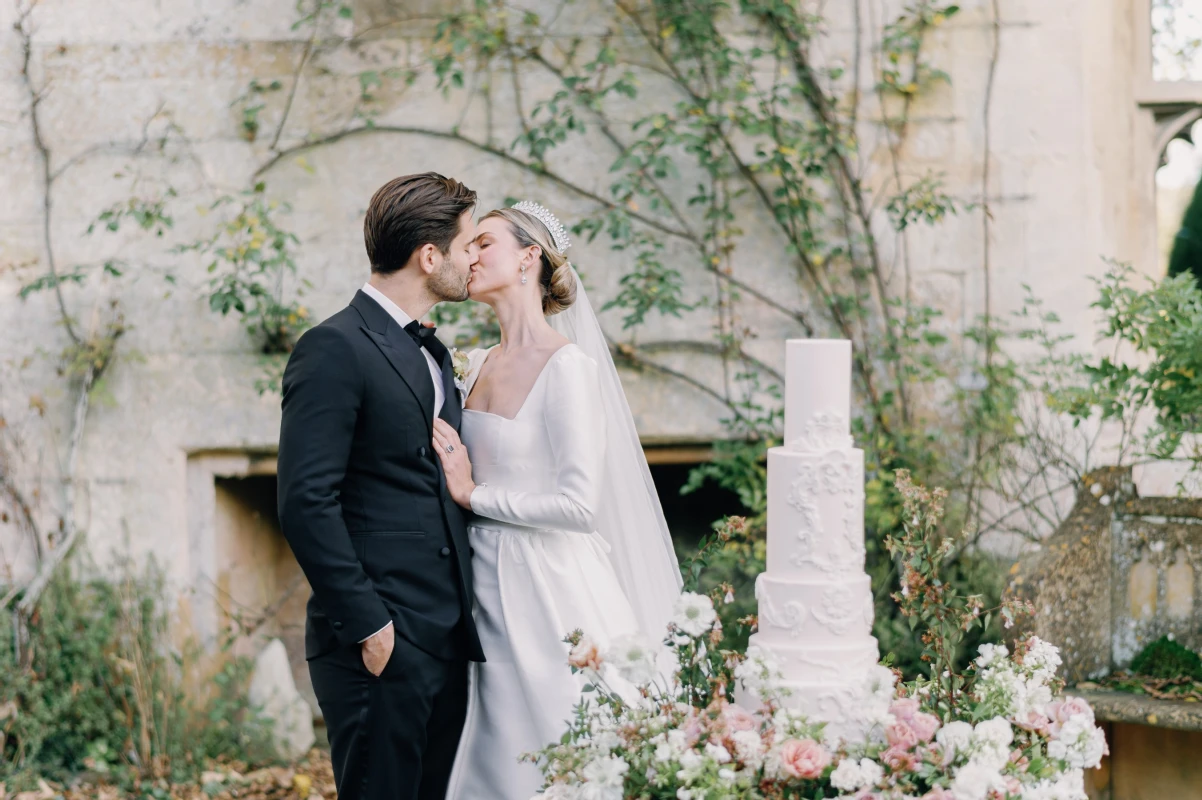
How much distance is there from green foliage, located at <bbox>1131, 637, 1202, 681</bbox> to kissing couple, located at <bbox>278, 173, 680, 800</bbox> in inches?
66.3

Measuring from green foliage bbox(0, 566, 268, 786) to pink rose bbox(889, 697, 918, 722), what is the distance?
2.98 metres

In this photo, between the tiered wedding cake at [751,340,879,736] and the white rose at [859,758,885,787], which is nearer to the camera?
the white rose at [859,758,885,787]

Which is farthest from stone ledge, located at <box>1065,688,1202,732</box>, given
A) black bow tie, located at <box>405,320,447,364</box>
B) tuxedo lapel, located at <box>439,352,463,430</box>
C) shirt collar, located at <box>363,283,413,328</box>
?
shirt collar, located at <box>363,283,413,328</box>

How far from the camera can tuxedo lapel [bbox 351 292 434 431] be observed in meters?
2.56

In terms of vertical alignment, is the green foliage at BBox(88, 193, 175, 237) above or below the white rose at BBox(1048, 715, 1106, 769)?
above

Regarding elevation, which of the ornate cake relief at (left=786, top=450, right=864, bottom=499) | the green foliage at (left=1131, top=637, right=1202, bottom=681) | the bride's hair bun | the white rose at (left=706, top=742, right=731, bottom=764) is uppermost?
the bride's hair bun

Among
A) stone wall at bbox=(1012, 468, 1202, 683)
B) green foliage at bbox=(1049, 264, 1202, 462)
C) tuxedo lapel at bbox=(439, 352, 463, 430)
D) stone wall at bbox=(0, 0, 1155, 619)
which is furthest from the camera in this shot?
stone wall at bbox=(0, 0, 1155, 619)

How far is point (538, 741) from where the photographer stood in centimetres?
262

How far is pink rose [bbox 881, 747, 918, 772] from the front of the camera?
1.73 m

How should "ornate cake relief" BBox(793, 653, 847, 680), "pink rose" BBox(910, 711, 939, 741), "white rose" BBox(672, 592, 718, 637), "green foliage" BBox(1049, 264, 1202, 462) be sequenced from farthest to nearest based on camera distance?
"green foliage" BBox(1049, 264, 1202, 462), "ornate cake relief" BBox(793, 653, 847, 680), "white rose" BBox(672, 592, 718, 637), "pink rose" BBox(910, 711, 939, 741)

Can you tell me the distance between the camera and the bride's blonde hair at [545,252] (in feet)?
9.49

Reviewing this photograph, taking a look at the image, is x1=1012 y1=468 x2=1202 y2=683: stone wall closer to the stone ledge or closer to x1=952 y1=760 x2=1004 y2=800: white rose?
the stone ledge

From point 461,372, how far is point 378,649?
832 mm

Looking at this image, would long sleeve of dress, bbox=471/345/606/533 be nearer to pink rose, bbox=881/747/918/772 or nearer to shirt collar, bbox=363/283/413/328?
shirt collar, bbox=363/283/413/328
